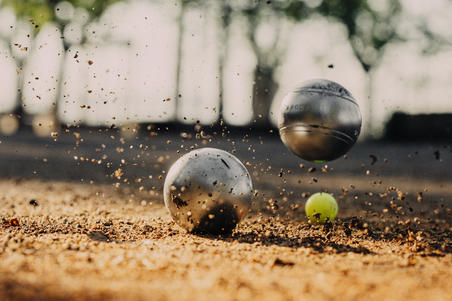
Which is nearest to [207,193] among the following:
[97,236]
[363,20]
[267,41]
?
[97,236]

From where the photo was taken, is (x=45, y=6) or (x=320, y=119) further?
(x=45, y=6)

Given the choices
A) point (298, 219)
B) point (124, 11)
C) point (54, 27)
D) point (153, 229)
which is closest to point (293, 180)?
point (298, 219)

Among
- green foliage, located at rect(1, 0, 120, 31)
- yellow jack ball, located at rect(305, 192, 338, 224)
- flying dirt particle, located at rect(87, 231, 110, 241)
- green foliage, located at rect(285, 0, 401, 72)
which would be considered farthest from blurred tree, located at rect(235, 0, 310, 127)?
flying dirt particle, located at rect(87, 231, 110, 241)

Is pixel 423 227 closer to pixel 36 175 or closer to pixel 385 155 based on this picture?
pixel 36 175

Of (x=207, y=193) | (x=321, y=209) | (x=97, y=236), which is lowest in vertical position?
(x=97, y=236)

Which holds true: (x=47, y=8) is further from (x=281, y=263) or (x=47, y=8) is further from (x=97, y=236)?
(x=281, y=263)

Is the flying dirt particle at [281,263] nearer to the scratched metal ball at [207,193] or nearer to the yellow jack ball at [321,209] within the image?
the scratched metal ball at [207,193]

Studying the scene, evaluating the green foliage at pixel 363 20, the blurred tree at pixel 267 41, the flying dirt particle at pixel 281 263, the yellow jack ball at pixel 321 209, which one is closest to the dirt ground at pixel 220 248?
the flying dirt particle at pixel 281 263
